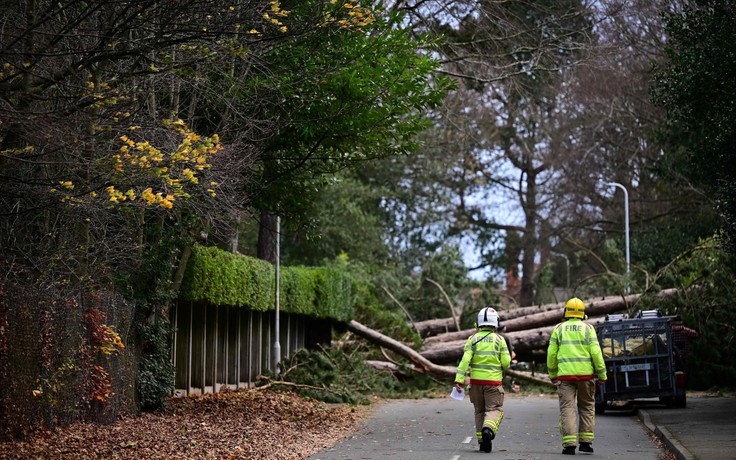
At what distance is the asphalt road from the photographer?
44.9 feet

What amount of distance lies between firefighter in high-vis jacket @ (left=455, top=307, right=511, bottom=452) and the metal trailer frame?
24.7 feet

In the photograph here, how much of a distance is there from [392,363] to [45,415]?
16628 millimetres

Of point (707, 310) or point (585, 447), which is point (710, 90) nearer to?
point (585, 447)

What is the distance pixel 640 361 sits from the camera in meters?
21.2

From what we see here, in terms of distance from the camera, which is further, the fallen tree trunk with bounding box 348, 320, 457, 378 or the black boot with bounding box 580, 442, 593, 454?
the fallen tree trunk with bounding box 348, 320, 457, 378

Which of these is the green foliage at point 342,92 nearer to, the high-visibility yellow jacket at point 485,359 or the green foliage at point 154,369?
the green foliage at point 154,369

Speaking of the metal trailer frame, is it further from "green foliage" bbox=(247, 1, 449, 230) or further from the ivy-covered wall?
the ivy-covered wall

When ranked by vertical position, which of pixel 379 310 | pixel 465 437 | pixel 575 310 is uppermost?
pixel 379 310

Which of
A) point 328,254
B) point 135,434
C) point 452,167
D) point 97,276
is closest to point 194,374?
point 97,276

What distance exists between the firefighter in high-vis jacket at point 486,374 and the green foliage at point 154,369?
20.4ft

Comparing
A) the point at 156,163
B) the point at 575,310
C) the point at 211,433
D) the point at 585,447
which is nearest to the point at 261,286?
the point at 211,433

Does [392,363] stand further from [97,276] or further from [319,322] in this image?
[97,276]

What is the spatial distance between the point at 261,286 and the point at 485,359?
447 inches

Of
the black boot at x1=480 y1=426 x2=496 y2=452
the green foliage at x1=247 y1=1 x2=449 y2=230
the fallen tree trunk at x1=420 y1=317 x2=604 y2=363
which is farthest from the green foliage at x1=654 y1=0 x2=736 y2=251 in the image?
the fallen tree trunk at x1=420 y1=317 x2=604 y2=363
